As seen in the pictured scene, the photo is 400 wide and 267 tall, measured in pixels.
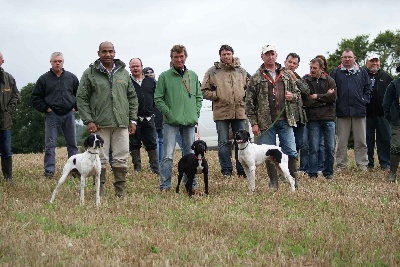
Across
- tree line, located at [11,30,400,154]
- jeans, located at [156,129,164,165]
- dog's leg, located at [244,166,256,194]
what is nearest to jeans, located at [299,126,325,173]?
dog's leg, located at [244,166,256,194]

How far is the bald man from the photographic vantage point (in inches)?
427

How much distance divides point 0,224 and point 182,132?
389 centimetres

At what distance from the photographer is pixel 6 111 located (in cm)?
1093

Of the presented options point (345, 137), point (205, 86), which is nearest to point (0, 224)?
point (205, 86)

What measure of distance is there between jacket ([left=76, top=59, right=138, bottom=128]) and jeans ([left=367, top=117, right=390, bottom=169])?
6665 mm

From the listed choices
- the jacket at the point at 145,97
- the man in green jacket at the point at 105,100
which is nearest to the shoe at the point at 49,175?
the jacket at the point at 145,97

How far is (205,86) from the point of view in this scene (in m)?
11.6

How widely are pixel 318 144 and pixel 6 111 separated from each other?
20.9ft

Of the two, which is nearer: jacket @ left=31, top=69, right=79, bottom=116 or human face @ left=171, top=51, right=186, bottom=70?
human face @ left=171, top=51, right=186, bottom=70

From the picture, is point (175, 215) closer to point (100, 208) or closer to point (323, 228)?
point (100, 208)

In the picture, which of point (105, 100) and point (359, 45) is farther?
point (359, 45)

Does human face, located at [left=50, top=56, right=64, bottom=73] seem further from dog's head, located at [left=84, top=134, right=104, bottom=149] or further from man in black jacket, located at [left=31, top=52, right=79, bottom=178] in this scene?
dog's head, located at [left=84, top=134, right=104, bottom=149]

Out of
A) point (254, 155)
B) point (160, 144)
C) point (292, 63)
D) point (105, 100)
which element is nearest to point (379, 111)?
point (292, 63)

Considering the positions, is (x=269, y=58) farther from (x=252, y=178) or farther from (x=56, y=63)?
(x=56, y=63)
